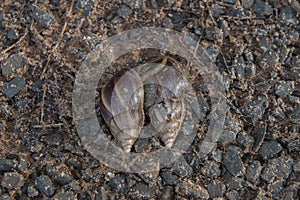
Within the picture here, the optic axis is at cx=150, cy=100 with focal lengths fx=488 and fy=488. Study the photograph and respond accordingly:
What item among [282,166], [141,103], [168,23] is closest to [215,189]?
[282,166]

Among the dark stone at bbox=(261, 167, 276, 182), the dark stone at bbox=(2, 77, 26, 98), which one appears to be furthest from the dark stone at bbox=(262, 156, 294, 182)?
the dark stone at bbox=(2, 77, 26, 98)

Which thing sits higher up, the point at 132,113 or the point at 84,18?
the point at 84,18

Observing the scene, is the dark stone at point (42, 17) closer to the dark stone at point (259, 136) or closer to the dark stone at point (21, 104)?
the dark stone at point (21, 104)

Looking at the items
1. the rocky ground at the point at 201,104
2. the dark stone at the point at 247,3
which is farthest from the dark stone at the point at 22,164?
the dark stone at the point at 247,3

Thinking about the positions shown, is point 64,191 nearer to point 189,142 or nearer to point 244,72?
point 189,142

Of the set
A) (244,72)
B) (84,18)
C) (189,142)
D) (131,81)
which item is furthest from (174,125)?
(84,18)

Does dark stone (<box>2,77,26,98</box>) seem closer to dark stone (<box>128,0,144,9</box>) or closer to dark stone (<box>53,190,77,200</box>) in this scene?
dark stone (<box>53,190,77,200</box>)

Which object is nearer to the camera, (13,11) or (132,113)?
(132,113)
